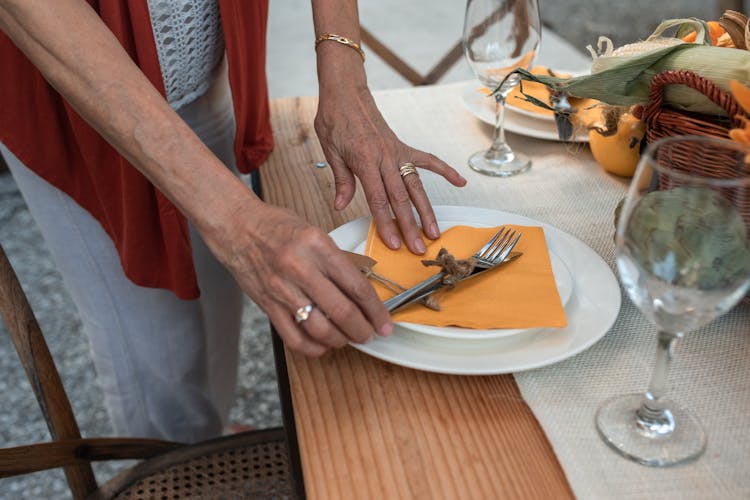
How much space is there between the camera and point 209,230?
77 centimetres

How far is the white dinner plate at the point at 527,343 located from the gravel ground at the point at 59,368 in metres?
1.28

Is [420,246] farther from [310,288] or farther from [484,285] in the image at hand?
[310,288]

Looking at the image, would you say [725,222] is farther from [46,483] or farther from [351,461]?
[46,483]

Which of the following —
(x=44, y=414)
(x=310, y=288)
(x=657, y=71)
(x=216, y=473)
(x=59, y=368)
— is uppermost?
(x=657, y=71)

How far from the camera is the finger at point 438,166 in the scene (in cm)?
97

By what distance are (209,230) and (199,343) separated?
0.67 metres

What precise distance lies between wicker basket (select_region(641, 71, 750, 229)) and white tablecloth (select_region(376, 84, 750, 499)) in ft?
0.61

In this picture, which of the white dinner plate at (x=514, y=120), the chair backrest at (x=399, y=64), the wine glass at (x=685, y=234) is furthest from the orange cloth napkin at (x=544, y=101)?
the chair backrest at (x=399, y=64)

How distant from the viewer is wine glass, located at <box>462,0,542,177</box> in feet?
3.50

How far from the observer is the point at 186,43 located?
106 centimetres

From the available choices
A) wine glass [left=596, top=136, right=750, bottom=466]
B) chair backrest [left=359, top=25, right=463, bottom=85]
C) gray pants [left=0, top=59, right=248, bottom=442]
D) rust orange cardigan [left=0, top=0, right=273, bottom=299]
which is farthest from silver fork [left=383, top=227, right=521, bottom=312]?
chair backrest [left=359, top=25, right=463, bottom=85]

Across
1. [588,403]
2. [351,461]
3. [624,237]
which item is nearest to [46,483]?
[351,461]

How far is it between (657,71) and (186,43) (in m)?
0.65

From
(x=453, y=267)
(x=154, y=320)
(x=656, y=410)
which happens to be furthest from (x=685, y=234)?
(x=154, y=320)
